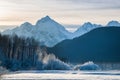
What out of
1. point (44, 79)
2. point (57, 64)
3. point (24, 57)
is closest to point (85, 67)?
point (57, 64)

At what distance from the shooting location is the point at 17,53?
15000 centimetres

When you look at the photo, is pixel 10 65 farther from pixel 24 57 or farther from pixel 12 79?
pixel 12 79

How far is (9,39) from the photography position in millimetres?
149125

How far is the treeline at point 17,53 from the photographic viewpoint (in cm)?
13675

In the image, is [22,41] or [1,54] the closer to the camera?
[1,54]

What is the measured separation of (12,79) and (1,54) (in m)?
68.1

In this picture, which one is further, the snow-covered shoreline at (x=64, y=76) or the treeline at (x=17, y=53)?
the treeline at (x=17, y=53)

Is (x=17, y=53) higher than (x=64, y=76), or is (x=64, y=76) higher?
(x=17, y=53)

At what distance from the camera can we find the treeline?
449ft

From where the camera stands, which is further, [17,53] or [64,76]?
[17,53]

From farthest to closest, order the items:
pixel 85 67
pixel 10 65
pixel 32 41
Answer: pixel 32 41 < pixel 85 67 < pixel 10 65

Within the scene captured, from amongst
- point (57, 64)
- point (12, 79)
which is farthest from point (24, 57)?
point (12, 79)

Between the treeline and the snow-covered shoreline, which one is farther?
the treeline

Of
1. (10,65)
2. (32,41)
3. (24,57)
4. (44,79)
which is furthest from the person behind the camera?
(32,41)
